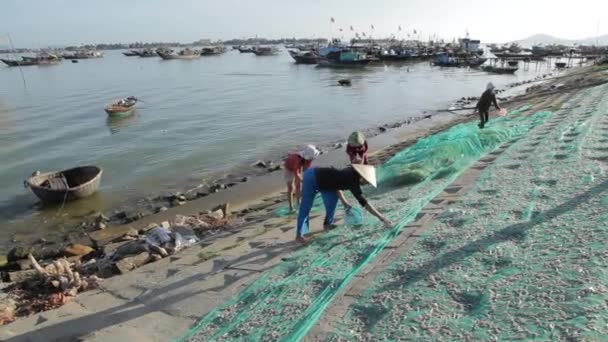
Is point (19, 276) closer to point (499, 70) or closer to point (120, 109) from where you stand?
point (120, 109)

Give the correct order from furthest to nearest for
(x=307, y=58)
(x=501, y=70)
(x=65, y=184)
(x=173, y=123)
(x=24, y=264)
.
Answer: (x=307, y=58), (x=501, y=70), (x=173, y=123), (x=65, y=184), (x=24, y=264)

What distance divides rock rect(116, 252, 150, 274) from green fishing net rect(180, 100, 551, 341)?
2930mm

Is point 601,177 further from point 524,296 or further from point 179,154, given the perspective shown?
point 179,154

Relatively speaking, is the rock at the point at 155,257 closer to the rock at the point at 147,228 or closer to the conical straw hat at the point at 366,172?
the rock at the point at 147,228

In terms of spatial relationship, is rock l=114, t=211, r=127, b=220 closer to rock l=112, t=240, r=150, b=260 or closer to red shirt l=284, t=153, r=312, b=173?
rock l=112, t=240, r=150, b=260

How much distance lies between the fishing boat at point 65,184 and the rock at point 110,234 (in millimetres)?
2747

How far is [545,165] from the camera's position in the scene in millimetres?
8109

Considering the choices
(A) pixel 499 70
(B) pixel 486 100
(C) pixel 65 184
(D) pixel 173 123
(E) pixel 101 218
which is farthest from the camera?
(A) pixel 499 70

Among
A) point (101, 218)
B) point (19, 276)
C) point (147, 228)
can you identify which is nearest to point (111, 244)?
point (147, 228)

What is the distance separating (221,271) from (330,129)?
1900 cm

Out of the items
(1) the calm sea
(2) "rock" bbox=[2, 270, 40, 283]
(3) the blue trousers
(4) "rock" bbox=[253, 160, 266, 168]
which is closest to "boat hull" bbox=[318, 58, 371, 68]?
(1) the calm sea

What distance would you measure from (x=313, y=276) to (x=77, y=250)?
678 centimetres

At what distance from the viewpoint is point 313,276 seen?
208 inches

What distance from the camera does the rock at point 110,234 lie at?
10.4 m
